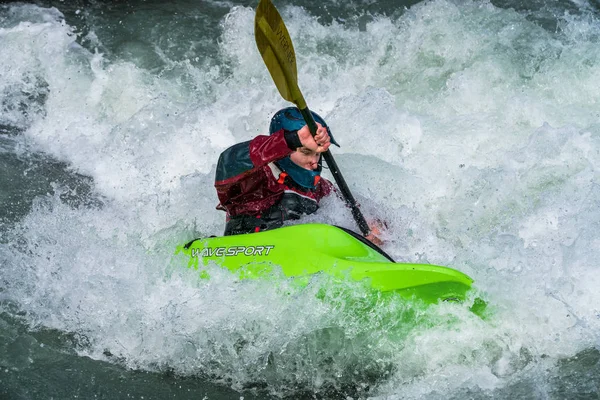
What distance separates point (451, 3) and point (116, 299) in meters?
4.70

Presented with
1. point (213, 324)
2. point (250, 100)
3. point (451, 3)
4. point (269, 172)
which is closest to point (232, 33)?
point (250, 100)

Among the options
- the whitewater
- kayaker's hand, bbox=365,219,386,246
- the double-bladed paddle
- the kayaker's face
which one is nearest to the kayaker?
the kayaker's face

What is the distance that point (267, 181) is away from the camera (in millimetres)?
4473

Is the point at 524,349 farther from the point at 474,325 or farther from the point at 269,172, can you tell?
the point at 269,172

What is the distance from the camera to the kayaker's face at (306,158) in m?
4.35

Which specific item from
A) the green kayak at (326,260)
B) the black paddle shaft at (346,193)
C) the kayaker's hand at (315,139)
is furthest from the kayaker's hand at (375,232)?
the kayaker's hand at (315,139)

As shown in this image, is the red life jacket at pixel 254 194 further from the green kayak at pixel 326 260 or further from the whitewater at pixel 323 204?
the whitewater at pixel 323 204

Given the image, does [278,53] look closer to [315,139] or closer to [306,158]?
[315,139]

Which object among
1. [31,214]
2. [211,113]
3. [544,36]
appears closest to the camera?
[31,214]

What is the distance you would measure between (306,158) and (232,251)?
2.00 feet

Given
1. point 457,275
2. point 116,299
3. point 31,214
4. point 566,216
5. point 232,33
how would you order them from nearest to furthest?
point 457,275
point 116,299
point 566,216
point 31,214
point 232,33

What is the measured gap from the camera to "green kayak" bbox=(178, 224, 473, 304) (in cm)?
399

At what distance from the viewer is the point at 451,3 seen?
307 inches

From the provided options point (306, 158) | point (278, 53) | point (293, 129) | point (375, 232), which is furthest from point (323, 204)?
point (278, 53)
